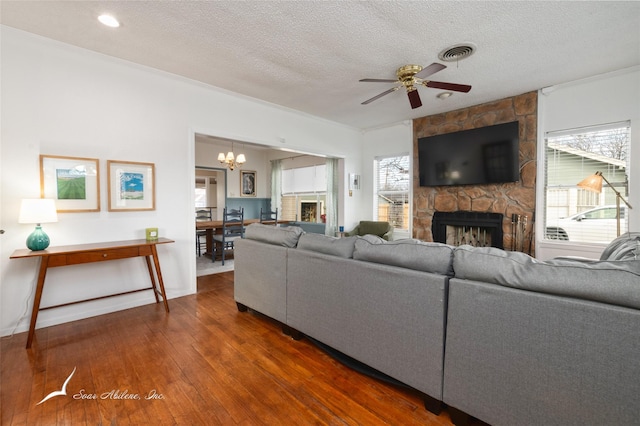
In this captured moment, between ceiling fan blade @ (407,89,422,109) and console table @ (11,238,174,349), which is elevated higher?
ceiling fan blade @ (407,89,422,109)

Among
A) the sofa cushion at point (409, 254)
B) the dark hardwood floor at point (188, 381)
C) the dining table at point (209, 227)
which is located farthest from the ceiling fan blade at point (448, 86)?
the dining table at point (209, 227)

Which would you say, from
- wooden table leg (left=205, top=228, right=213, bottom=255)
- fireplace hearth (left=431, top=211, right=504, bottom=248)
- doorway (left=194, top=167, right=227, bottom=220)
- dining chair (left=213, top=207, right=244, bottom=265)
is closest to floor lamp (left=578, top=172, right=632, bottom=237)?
fireplace hearth (left=431, top=211, right=504, bottom=248)

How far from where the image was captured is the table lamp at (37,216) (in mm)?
2297

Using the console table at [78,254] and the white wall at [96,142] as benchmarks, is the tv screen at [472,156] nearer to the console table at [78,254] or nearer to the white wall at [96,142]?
the white wall at [96,142]

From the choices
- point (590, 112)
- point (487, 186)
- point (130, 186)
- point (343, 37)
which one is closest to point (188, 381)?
point (130, 186)

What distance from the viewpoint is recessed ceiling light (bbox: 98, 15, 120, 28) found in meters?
2.28

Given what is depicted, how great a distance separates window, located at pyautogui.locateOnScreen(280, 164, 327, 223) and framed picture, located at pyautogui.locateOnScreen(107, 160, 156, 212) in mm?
4044

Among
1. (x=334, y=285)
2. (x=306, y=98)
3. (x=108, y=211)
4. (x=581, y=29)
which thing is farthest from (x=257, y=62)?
(x=581, y=29)

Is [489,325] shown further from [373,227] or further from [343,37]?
[373,227]

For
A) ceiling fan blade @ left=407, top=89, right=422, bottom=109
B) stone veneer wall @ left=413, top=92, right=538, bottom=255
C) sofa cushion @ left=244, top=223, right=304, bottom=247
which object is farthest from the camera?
stone veneer wall @ left=413, top=92, right=538, bottom=255

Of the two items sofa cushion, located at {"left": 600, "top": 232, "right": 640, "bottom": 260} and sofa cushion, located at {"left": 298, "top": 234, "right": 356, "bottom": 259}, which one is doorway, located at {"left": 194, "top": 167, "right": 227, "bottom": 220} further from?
sofa cushion, located at {"left": 600, "top": 232, "right": 640, "bottom": 260}

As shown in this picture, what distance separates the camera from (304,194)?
7250 millimetres

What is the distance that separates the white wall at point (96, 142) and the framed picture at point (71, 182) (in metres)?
0.06

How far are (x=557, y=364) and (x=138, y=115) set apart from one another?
13.1 ft
